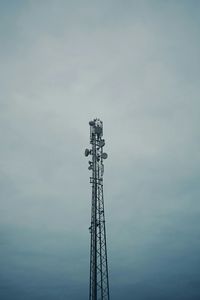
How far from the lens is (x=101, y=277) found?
23531mm

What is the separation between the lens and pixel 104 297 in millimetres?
23484

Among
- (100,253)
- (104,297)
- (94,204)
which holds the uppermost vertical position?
(94,204)

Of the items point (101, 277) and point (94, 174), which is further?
point (94, 174)

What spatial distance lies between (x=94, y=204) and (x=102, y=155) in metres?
4.74

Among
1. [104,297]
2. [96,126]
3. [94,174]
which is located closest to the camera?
[104,297]

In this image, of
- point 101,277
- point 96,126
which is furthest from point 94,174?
point 101,277

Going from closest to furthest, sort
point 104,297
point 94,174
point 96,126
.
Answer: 1. point 104,297
2. point 94,174
3. point 96,126

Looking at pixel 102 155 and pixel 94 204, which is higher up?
pixel 102 155

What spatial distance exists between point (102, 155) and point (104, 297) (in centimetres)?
1183

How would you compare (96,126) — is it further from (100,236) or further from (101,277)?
(101,277)

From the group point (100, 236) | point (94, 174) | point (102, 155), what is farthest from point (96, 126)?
point (100, 236)

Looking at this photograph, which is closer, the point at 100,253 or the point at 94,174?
the point at 100,253

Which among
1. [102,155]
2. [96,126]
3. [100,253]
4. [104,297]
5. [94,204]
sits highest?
[96,126]

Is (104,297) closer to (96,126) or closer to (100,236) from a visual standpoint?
(100,236)
